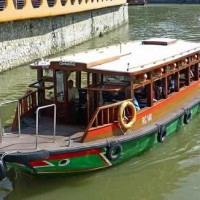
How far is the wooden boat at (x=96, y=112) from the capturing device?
9.32m

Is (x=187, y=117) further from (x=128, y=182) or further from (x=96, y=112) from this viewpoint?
(x=96, y=112)

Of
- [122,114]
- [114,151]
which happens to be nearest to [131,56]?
[122,114]

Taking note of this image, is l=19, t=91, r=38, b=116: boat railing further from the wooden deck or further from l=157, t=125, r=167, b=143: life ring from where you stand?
l=157, t=125, r=167, b=143: life ring

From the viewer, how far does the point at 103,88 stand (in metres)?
10.0

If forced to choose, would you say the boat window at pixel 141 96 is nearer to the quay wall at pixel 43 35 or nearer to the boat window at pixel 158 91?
the boat window at pixel 158 91

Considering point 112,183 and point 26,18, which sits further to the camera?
point 26,18

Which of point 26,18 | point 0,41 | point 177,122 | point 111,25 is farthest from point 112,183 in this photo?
point 111,25

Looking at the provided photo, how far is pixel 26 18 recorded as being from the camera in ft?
76.0

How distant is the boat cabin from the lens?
9.91m

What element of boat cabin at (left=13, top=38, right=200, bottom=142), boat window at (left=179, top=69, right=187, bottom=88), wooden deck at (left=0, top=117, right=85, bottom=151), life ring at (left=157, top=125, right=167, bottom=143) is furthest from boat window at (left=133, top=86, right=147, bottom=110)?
boat window at (left=179, top=69, right=187, bottom=88)

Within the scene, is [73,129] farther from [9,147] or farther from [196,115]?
[196,115]

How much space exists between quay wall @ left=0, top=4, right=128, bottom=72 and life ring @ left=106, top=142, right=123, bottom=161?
11.8 metres

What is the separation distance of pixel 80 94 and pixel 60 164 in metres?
2.10

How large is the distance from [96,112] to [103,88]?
2.25 ft
